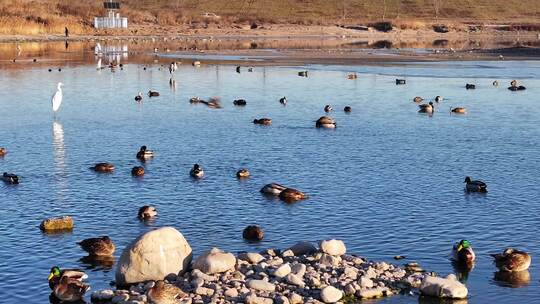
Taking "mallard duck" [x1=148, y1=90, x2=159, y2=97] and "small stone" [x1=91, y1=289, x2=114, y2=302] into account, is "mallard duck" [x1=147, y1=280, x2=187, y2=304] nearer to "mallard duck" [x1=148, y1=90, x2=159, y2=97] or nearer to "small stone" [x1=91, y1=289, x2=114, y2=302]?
"small stone" [x1=91, y1=289, x2=114, y2=302]

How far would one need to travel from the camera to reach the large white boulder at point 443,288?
2039 cm

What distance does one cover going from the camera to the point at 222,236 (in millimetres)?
25500

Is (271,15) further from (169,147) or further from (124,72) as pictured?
(169,147)

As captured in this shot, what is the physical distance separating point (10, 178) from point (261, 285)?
49.3ft

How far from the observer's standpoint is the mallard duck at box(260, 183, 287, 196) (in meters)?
30.2

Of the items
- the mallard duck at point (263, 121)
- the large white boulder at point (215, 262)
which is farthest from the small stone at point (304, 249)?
the mallard duck at point (263, 121)

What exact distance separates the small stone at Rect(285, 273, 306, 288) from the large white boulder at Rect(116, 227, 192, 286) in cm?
269

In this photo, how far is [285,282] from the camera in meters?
20.8

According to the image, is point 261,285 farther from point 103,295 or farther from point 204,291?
point 103,295

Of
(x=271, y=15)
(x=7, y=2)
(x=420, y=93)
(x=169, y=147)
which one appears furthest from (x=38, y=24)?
(x=169, y=147)

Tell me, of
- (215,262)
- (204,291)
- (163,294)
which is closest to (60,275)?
(163,294)

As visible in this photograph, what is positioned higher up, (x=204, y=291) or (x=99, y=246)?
(x=99, y=246)

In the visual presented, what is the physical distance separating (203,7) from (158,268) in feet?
581

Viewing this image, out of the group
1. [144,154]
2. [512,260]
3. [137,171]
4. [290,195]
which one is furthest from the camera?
[144,154]
